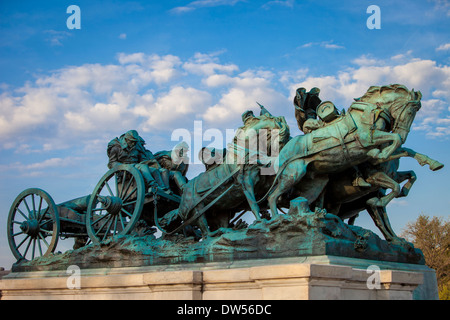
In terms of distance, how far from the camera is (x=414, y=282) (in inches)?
313

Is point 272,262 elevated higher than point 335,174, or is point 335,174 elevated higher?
point 335,174

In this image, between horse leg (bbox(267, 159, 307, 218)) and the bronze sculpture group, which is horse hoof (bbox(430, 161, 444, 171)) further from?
horse leg (bbox(267, 159, 307, 218))

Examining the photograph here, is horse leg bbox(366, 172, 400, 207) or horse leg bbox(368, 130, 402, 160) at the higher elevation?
horse leg bbox(368, 130, 402, 160)

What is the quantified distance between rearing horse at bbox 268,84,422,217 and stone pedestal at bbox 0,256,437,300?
177cm

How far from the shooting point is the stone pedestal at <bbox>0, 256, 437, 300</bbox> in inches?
275

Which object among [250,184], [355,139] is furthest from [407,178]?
[250,184]

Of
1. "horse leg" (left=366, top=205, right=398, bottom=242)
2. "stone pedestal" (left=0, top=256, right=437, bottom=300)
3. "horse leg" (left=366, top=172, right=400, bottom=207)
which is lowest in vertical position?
"stone pedestal" (left=0, top=256, right=437, bottom=300)

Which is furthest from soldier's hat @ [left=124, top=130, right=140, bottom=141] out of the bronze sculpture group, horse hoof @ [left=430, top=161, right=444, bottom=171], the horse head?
horse hoof @ [left=430, top=161, right=444, bottom=171]

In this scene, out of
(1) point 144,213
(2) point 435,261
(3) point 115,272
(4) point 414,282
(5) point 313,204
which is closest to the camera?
(4) point 414,282

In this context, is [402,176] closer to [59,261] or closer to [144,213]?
[144,213]

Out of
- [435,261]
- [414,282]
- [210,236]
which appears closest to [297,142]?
[210,236]

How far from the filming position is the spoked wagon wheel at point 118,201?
34.9 feet

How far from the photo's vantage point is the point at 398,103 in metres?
9.80
